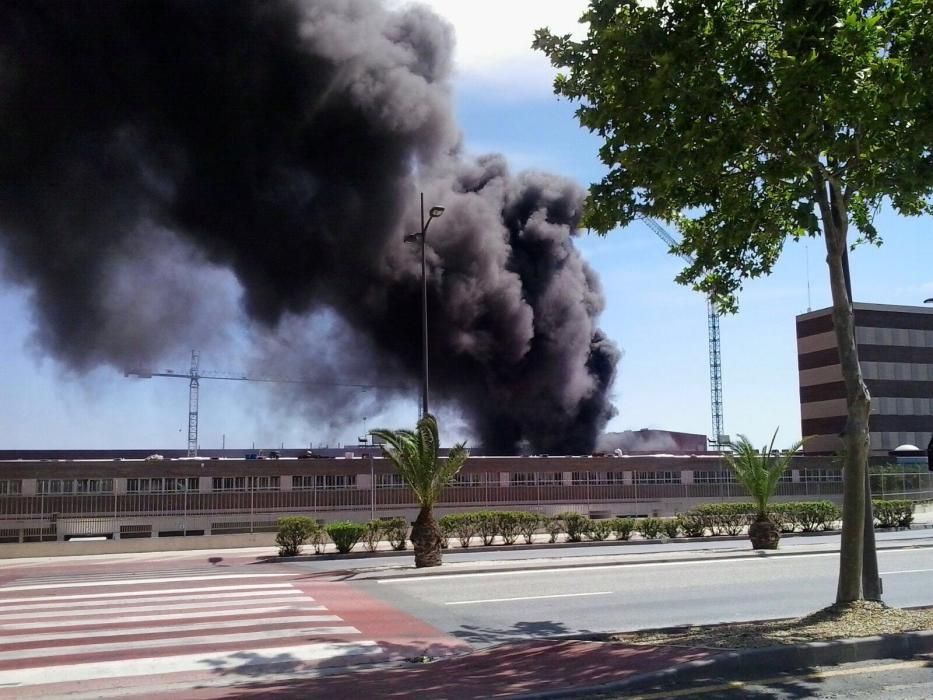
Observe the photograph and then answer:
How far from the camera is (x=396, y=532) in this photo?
69.4ft

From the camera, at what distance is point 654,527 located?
22.8m

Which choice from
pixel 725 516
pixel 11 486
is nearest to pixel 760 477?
pixel 725 516

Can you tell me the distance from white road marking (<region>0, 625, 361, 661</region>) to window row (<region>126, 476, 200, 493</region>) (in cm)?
1818

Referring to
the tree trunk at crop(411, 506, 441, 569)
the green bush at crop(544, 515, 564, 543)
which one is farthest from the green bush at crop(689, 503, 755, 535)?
the tree trunk at crop(411, 506, 441, 569)

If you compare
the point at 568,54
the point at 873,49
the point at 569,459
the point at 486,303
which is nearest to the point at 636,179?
the point at 568,54

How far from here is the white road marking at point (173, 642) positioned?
27.6 ft

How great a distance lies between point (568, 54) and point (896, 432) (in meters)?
49.4

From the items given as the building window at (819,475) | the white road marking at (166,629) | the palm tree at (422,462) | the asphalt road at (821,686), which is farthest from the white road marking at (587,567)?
the building window at (819,475)

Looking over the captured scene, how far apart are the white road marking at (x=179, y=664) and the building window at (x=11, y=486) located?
19.9 metres

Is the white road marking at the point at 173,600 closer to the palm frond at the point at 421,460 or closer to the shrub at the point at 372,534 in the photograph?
the palm frond at the point at 421,460

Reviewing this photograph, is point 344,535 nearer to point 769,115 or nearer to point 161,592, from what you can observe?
point 161,592

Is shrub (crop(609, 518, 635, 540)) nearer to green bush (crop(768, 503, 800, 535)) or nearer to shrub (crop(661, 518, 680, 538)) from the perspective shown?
shrub (crop(661, 518, 680, 538))

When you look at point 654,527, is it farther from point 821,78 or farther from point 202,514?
point 821,78

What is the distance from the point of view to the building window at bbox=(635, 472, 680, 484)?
108 feet
